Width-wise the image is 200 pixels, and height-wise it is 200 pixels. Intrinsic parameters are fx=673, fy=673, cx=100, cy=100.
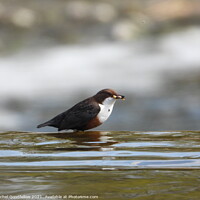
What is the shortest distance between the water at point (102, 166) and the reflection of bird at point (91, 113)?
20.5 inches

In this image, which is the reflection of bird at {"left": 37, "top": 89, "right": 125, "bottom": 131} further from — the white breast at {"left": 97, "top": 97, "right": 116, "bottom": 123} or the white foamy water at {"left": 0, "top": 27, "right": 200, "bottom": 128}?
the white foamy water at {"left": 0, "top": 27, "right": 200, "bottom": 128}

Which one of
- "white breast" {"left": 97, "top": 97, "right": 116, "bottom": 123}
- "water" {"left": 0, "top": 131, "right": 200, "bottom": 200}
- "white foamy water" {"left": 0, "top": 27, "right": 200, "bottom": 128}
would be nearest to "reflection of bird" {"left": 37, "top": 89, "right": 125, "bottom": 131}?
"white breast" {"left": 97, "top": 97, "right": 116, "bottom": 123}

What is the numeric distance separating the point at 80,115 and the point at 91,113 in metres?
0.12

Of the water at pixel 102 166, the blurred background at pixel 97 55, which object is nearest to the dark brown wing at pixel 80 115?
the water at pixel 102 166

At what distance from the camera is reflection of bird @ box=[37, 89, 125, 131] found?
6738mm

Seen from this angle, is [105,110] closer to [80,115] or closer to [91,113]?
[91,113]

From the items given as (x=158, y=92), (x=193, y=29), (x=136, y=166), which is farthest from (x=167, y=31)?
(x=136, y=166)

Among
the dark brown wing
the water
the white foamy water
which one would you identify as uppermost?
the white foamy water

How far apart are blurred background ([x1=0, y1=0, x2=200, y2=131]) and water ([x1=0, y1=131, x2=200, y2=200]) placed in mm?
7032

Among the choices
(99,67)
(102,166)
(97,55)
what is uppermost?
(97,55)

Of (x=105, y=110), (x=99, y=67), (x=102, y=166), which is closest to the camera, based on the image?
(x=102, y=166)

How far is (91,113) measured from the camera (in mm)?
6762

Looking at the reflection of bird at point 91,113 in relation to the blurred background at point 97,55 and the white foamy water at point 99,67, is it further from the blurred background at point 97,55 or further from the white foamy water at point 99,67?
the white foamy water at point 99,67

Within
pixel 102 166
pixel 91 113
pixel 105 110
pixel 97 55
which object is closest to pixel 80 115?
pixel 91 113
